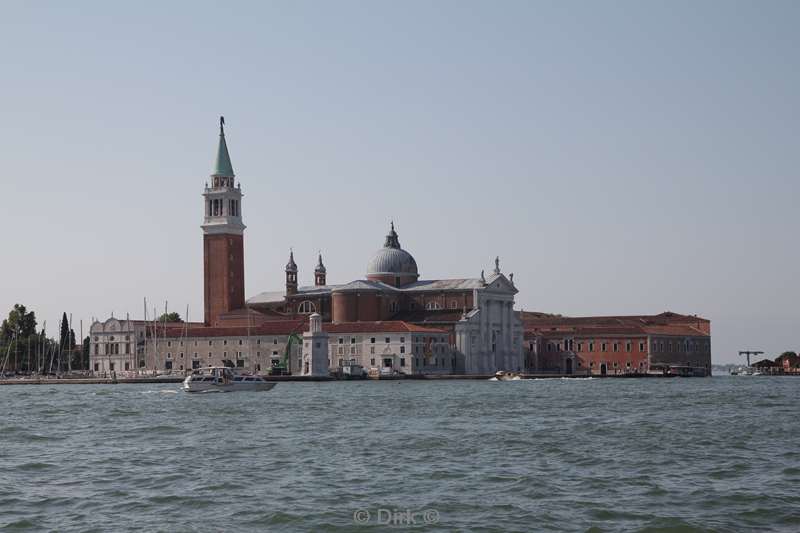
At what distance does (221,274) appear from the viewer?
102125 mm

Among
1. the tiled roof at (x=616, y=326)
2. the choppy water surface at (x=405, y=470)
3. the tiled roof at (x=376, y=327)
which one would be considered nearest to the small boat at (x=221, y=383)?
the choppy water surface at (x=405, y=470)

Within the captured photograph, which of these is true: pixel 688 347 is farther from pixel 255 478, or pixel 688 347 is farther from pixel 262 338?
pixel 255 478

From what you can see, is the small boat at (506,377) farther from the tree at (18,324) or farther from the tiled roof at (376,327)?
the tree at (18,324)

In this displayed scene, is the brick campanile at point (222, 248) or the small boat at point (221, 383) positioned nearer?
the small boat at point (221, 383)

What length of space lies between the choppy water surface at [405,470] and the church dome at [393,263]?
63295 mm

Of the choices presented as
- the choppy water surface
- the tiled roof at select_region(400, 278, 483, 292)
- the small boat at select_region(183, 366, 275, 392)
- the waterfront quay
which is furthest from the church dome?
the choppy water surface

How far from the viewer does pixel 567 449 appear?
1118 inches

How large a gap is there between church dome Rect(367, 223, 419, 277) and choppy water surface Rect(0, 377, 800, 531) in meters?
63.3

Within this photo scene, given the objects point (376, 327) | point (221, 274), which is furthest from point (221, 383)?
point (221, 274)

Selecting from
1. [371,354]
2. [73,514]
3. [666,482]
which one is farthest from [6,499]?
[371,354]

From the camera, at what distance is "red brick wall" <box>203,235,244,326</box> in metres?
102

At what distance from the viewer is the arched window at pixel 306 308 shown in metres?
105

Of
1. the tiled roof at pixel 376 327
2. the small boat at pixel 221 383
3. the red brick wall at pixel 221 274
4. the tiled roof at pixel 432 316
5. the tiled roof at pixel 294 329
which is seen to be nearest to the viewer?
the small boat at pixel 221 383

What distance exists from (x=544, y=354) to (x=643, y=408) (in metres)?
63.5
